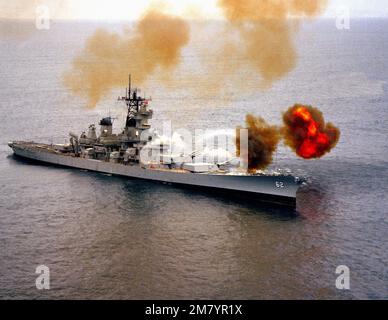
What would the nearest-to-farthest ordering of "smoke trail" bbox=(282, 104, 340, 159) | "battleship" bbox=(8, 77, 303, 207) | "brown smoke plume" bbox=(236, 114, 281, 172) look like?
1. "battleship" bbox=(8, 77, 303, 207)
2. "smoke trail" bbox=(282, 104, 340, 159)
3. "brown smoke plume" bbox=(236, 114, 281, 172)

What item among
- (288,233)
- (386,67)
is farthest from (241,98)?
(288,233)

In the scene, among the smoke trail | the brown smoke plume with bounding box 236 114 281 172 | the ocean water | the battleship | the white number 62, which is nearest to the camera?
the ocean water

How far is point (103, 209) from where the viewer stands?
5369 centimetres

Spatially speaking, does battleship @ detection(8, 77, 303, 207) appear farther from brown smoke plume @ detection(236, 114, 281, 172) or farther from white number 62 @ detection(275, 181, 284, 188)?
brown smoke plume @ detection(236, 114, 281, 172)

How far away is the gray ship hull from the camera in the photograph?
56000mm

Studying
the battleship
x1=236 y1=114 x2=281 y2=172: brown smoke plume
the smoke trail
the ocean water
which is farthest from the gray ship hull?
the smoke trail

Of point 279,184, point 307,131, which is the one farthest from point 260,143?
point 279,184

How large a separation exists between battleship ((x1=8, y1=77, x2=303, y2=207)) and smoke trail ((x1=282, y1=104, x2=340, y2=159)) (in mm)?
3484

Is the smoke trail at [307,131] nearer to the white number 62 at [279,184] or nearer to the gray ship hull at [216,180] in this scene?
the gray ship hull at [216,180]

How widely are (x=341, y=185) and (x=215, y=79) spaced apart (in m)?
83.6

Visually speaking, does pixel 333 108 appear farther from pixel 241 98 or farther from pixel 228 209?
pixel 228 209

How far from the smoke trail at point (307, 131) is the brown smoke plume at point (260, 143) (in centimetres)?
140

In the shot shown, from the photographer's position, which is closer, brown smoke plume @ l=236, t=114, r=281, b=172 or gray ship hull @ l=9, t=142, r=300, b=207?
gray ship hull @ l=9, t=142, r=300, b=207

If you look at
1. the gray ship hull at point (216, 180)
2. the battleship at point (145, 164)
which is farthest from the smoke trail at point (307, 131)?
the gray ship hull at point (216, 180)
